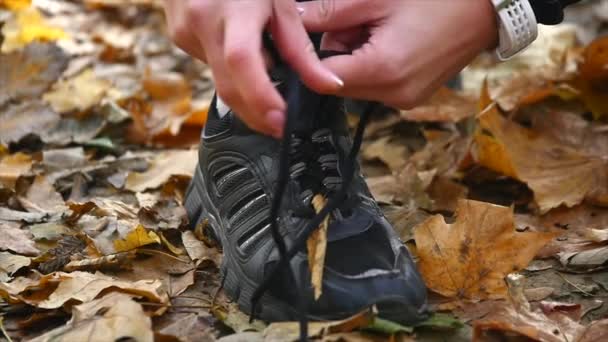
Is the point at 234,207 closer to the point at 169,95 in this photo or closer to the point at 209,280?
the point at 209,280

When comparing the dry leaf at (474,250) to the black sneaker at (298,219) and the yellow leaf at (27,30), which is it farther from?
the yellow leaf at (27,30)

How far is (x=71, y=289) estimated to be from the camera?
1.09 metres

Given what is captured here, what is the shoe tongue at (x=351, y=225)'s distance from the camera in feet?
3.47

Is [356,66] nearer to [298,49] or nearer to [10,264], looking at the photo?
[298,49]

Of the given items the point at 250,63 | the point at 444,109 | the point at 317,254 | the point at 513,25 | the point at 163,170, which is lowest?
the point at 444,109

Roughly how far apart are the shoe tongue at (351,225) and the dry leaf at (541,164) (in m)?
0.47

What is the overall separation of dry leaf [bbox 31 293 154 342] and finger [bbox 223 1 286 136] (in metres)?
0.29

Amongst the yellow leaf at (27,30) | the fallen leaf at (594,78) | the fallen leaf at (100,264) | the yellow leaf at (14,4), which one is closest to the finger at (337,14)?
the fallen leaf at (100,264)

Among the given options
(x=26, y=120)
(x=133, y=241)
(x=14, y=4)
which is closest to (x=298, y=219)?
(x=133, y=241)

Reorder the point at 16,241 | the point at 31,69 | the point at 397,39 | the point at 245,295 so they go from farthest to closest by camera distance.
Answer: the point at 31,69 → the point at 16,241 → the point at 245,295 → the point at 397,39

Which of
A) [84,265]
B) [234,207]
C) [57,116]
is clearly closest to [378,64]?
[234,207]

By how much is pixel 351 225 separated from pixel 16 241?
23.0 inches

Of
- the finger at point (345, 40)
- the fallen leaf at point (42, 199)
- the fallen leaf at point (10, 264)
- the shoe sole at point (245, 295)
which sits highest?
the finger at point (345, 40)

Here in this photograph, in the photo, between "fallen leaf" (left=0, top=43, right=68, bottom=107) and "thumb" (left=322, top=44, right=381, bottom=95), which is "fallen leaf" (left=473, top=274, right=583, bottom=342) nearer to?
"thumb" (left=322, top=44, right=381, bottom=95)
